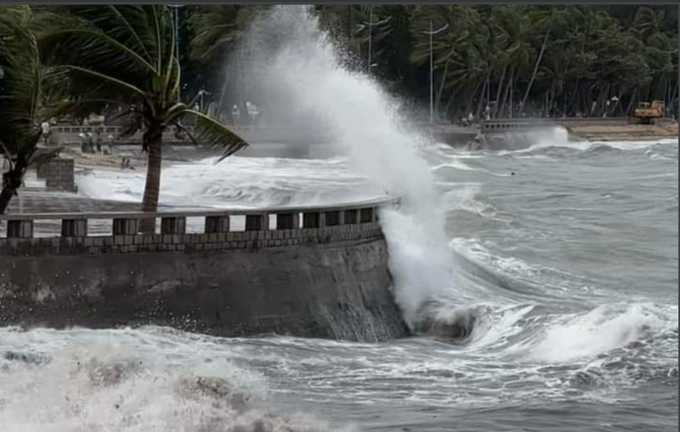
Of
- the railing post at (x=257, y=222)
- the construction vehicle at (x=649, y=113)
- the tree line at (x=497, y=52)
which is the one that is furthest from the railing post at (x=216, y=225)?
the construction vehicle at (x=649, y=113)

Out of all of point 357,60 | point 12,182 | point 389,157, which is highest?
point 357,60

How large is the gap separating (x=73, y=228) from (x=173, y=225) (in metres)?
1.18

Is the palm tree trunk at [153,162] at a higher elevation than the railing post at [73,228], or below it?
higher

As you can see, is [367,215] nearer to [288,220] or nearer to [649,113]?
[288,220]

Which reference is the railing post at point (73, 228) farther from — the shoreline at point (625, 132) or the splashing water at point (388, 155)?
the shoreline at point (625, 132)

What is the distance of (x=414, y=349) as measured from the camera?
53.4ft

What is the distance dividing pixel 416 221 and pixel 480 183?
26.6m

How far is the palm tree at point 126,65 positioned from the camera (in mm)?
16797

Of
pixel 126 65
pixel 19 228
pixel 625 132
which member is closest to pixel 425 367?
pixel 19 228

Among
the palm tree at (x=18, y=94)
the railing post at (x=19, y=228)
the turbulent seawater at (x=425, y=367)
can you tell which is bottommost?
the turbulent seawater at (x=425, y=367)

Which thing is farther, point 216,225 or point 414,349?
point 216,225

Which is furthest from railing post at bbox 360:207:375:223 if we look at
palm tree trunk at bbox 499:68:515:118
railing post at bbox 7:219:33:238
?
palm tree trunk at bbox 499:68:515:118

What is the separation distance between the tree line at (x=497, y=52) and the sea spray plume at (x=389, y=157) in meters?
24.1

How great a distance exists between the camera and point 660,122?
97125mm
